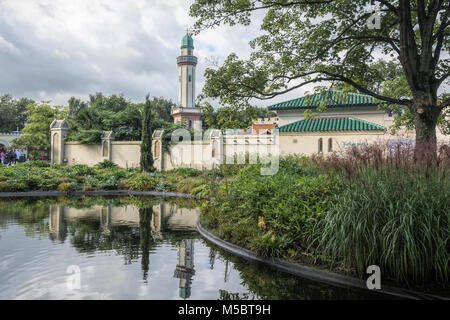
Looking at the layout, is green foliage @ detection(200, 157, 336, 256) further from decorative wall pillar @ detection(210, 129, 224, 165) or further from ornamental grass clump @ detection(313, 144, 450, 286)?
decorative wall pillar @ detection(210, 129, 224, 165)

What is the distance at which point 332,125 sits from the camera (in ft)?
58.6

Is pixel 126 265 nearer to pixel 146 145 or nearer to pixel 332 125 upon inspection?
pixel 332 125

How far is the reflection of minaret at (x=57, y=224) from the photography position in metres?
6.95

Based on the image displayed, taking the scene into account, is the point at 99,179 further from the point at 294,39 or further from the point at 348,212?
the point at 348,212

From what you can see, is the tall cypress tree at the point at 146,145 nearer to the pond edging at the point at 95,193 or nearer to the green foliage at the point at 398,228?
the pond edging at the point at 95,193

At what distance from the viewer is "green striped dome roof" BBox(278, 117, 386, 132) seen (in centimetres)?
1706

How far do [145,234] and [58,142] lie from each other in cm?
2016

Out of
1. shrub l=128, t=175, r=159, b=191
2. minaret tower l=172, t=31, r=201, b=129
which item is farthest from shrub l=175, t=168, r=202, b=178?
minaret tower l=172, t=31, r=201, b=129

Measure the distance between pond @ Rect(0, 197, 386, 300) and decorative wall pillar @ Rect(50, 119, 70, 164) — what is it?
54.6 ft

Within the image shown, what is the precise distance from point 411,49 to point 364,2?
1844 millimetres

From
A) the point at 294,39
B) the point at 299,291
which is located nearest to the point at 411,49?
the point at 294,39

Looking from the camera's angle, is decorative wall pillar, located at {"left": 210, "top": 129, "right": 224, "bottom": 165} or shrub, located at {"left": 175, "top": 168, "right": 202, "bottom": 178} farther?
decorative wall pillar, located at {"left": 210, "top": 129, "right": 224, "bottom": 165}

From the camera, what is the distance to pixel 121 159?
23141mm

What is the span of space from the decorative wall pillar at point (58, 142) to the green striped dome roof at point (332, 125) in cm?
1599
